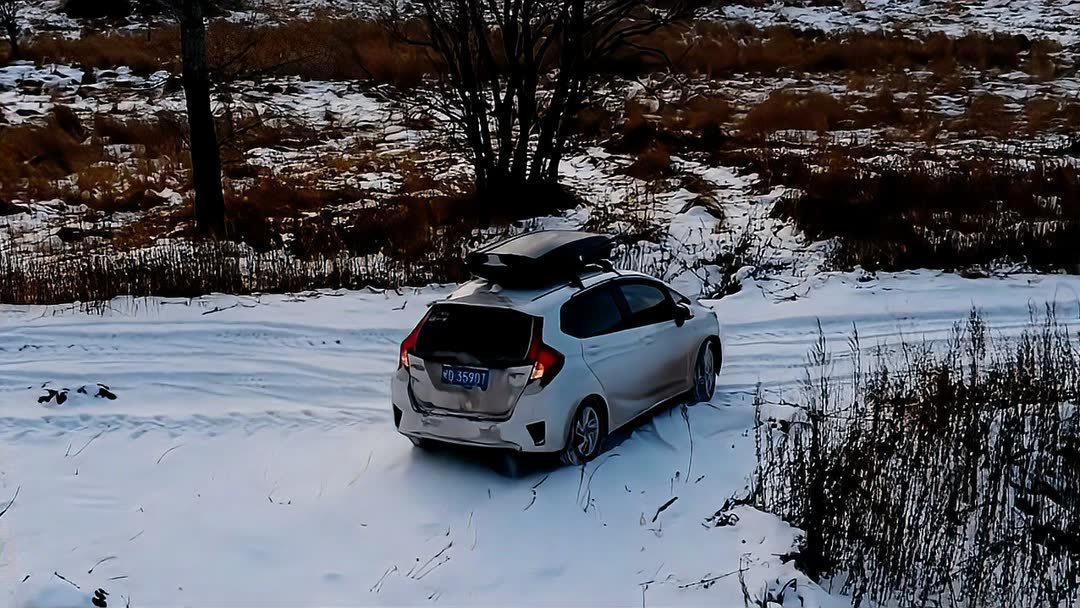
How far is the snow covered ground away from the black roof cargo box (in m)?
1.52

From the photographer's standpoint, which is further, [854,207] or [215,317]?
[854,207]

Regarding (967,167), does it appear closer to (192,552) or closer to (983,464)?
(983,464)

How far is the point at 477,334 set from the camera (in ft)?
26.4

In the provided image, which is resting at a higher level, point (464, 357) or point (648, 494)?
point (464, 357)

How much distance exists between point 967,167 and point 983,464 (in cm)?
1393

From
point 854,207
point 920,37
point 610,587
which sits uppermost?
point 920,37

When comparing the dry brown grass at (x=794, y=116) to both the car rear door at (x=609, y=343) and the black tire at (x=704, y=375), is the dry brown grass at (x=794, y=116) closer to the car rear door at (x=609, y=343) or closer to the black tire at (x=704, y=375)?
the black tire at (x=704, y=375)

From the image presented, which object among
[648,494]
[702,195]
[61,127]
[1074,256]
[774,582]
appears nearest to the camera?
[774,582]

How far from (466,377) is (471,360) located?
137mm

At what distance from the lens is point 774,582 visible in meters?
6.55

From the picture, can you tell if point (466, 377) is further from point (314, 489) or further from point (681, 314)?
point (681, 314)

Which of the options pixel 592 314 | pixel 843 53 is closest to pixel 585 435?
pixel 592 314

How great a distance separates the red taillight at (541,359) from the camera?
7.79 meters

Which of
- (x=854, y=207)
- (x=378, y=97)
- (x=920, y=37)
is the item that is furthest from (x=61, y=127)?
(x=920, y=37)
